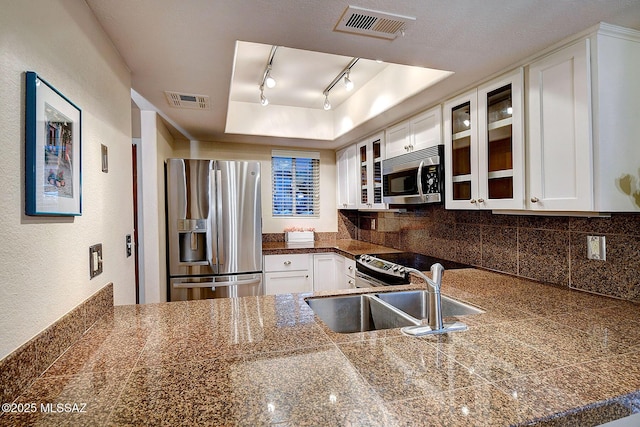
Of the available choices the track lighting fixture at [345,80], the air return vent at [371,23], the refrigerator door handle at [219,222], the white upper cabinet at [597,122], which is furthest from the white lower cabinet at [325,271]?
the air return vent at [371,23]

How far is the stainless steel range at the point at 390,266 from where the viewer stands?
2.36m

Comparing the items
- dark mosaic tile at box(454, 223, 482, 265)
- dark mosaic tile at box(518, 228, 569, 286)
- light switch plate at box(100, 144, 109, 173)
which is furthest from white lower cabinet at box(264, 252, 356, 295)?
light switch plate at box(100, 144, 109, 173)

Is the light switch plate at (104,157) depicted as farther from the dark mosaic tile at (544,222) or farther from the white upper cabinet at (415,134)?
the dark mosaic tile at (544,222)

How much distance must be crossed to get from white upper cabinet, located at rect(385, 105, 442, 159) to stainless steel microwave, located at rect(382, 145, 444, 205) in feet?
0.21

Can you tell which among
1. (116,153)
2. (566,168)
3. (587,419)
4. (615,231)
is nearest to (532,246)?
(615,231)

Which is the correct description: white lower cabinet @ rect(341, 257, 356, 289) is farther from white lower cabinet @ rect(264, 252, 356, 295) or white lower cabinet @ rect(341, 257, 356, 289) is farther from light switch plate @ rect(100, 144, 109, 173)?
light switch plate @ rect(100, 144, 109, 173)

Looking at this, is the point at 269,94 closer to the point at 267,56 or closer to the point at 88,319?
the point at 267,56

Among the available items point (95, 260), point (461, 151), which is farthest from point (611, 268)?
point (95, 260)

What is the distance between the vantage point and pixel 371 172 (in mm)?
3385

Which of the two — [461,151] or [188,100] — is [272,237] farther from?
[461,151]

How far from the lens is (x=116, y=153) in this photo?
1.63 metres

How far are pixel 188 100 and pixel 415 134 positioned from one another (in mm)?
1774

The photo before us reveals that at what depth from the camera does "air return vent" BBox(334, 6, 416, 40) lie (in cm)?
133

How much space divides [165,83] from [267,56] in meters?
0.78
